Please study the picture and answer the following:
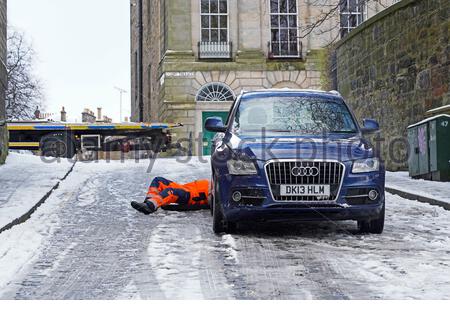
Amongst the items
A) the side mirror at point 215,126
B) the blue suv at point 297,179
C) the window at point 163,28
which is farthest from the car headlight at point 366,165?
the window at point 163,28

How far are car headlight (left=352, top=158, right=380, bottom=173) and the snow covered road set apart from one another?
71cm

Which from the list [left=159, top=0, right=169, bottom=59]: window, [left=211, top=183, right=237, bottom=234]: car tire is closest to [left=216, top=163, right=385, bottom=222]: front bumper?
[left=211, top=183, right=237, bottom=234]: car tire

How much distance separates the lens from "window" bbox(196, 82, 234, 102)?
99.3 ft

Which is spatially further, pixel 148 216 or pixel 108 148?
pixel 108 148

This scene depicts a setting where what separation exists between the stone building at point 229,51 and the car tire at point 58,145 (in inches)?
199

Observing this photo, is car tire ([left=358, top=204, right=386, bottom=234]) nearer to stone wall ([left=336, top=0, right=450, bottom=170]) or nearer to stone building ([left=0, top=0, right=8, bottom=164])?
stone wall ([left=336, top=0, right=450, bottom=170])

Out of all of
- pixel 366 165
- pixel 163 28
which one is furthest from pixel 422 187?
pixel 163 28

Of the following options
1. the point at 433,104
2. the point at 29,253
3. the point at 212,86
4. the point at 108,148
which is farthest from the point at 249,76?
the point at 29,253

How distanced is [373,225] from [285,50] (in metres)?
25.0

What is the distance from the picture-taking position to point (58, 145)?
2759 cm

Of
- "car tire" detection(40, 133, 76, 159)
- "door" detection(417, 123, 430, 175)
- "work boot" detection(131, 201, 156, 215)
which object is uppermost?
"car tire" detection(40, 133, 76, 159)

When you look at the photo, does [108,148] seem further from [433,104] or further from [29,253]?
[29,253]
